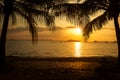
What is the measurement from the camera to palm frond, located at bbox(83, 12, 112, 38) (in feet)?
49.3

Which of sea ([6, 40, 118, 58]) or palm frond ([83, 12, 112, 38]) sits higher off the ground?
palm frond ([83, 12, 112, 38])

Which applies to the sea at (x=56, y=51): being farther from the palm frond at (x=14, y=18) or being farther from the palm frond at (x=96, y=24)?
the palm frond at (x=96, y=24)

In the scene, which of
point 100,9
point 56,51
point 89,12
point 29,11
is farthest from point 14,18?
point 56,51

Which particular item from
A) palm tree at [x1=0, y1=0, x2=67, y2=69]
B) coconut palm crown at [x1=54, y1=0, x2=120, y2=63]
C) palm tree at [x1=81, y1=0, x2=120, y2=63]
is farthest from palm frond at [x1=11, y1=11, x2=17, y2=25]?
palm tree at [x1=81, y1=0, x2=120, y2=63]

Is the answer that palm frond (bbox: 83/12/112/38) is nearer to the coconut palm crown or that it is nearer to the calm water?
the coconut palm crown

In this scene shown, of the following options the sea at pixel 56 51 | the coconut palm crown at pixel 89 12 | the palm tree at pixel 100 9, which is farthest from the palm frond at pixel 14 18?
the sea at pixel 56 51

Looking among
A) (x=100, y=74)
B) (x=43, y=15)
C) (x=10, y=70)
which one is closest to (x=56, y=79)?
(x=100, y=74)

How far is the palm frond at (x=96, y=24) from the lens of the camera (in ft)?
49.3

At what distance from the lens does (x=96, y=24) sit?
1523cm

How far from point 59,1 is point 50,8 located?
0.69 meters

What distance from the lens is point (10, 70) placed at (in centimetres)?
1334

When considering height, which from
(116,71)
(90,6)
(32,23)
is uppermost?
(90,6)

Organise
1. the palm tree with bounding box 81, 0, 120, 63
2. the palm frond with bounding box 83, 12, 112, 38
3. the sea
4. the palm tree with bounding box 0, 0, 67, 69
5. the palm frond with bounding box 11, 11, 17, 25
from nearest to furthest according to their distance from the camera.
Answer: the palm tree with bounding box 81, 0, 120, 63, the palm tree with bounding box 0, 0, 67, 69, the palm frond with bounding box 83, 12, 112, 38, the palm frond with bounding box 11, 11, 17, 25, the sea

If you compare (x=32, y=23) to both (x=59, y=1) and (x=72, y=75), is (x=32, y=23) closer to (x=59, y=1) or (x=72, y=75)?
(x=59, y=1)
